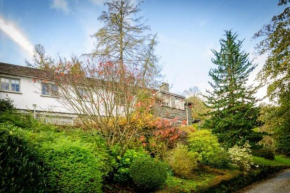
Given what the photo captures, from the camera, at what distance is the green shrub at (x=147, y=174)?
6223 mm

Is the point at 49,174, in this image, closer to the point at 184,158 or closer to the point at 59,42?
the point at 184,158

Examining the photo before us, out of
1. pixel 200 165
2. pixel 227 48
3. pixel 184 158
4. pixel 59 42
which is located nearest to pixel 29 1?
pixel 59 42

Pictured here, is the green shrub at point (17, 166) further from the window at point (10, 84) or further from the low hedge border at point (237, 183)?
the window at point (10, 84)

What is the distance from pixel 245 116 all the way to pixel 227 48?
310 inches

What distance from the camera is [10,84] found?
15.2 meters

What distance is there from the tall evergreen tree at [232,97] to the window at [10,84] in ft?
61.8

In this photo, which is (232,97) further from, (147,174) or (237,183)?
(147,174)

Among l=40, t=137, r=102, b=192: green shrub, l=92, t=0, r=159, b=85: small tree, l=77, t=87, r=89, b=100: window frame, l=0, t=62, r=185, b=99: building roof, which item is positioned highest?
l=92, t=0, r=159, b=85: small tree

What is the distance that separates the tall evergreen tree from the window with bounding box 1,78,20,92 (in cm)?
1883

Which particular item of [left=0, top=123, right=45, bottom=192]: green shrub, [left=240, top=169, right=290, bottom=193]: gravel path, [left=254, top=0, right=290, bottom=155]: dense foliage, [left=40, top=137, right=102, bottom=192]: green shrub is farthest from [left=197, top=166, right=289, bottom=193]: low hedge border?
[left=0, top=123, right=45, bottom=192]: green shrub

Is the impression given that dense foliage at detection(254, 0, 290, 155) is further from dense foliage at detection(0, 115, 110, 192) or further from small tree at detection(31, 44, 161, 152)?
dense foliage at detection(0, 115, 110, 192)

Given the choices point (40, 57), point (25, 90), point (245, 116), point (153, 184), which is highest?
point (40, 57)

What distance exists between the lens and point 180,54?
1245 centimetres

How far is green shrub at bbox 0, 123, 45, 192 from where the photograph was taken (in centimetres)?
304
